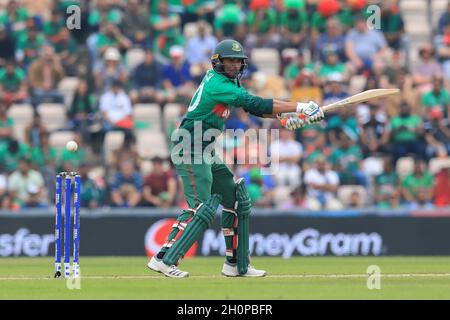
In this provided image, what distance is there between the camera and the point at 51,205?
1775 centimetres

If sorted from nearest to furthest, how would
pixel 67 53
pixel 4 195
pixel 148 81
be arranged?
1. pixel 4 195
2. pixel 148 81
3. pixel 67 53

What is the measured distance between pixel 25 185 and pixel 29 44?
357 centimetres

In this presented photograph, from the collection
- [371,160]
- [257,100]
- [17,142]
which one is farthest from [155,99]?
[257,100]

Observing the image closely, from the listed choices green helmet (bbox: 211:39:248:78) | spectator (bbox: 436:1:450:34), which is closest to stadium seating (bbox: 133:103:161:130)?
spectator (bbox: 436:1:450:34)

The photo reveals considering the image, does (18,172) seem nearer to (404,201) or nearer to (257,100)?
(404,201)

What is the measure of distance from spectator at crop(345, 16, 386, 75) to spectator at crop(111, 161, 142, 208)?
195 inches

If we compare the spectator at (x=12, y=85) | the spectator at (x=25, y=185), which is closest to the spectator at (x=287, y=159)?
the spectator at (x=25, y=185)

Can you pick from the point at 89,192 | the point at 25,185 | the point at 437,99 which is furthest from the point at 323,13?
the point at 25,185

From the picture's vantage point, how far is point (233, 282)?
1080 cm

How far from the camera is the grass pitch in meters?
9.60

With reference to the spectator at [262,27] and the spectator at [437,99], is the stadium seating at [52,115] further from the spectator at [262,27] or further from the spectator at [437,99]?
the spectator at [437,99]

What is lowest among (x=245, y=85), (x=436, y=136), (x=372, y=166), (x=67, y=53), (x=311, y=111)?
(x=372, y=166)

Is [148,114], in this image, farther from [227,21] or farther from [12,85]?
[227,21]

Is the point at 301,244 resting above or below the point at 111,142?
below
